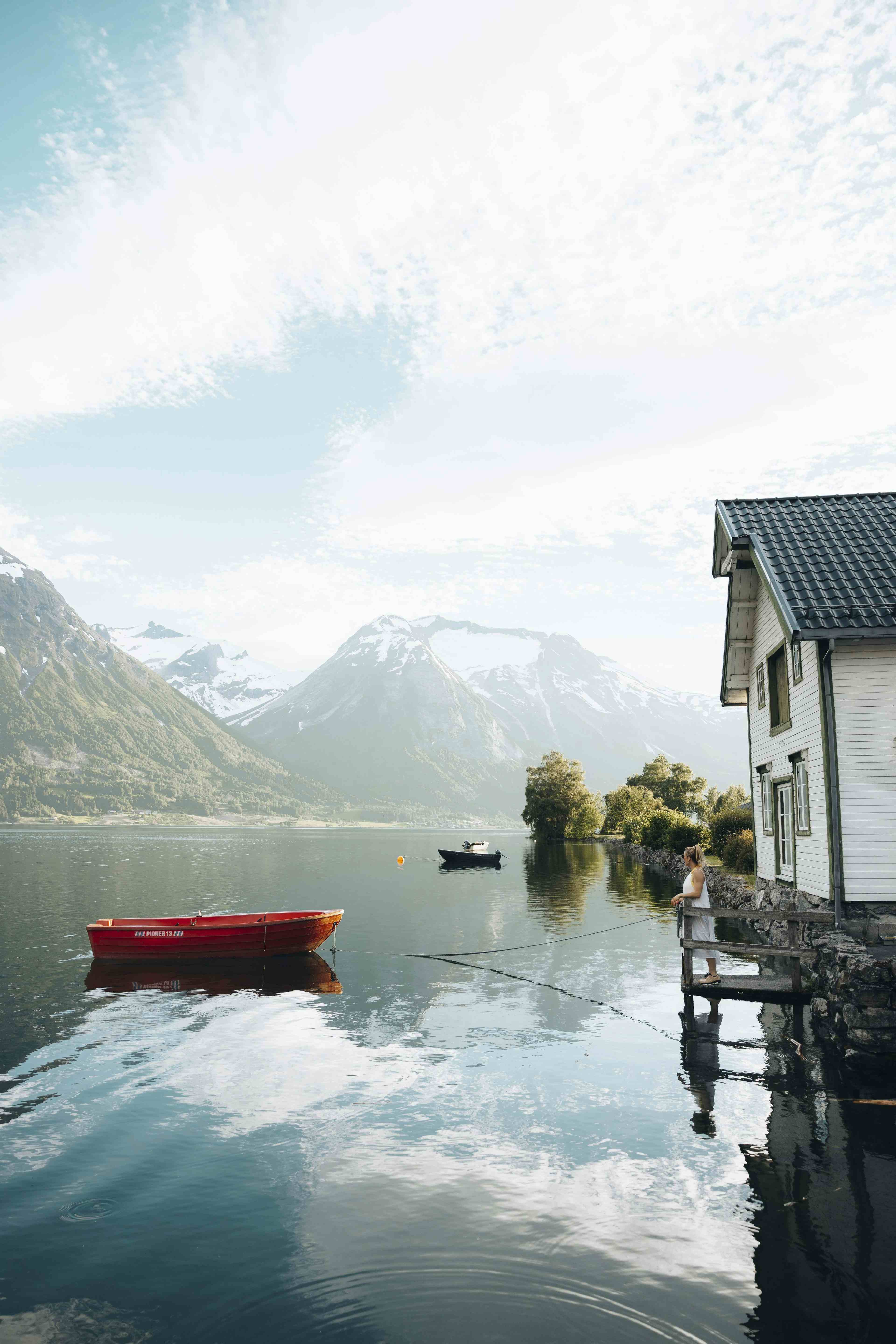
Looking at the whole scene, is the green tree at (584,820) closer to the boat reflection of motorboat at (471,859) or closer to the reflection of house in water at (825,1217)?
the boat reflection of motorboat at (471,859)

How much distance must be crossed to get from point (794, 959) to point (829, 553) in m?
10.6

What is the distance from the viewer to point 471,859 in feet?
269

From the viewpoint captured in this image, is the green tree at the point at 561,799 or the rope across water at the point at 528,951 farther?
the green tree at the point at 561,799

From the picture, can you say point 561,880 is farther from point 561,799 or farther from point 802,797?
point 561,799

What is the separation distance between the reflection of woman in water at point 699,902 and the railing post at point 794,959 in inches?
60.3

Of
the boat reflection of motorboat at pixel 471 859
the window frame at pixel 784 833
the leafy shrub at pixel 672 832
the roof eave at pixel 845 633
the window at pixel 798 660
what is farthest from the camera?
the boat reflection of motorboat at pixel 471 859

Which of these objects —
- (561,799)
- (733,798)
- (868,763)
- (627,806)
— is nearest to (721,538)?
(868,763)

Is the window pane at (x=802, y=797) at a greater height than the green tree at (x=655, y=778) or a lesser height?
lesser

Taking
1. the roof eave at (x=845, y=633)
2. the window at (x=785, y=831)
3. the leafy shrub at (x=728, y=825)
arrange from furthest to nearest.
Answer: the leafy shrub at (x=728, y=825) < the window at (x=785, y=831) < the roof eave at (x=845, y=633)

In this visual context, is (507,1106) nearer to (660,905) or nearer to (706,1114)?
(706,1114)

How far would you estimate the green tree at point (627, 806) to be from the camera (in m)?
99.7

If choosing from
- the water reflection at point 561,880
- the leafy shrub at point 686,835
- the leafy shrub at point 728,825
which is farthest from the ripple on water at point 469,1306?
the leafy shrub at point 686,835

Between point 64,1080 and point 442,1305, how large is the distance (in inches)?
394

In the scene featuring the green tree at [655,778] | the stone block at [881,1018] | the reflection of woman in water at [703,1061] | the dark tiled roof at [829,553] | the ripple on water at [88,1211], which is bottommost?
the ripple on water at [88,1211]
